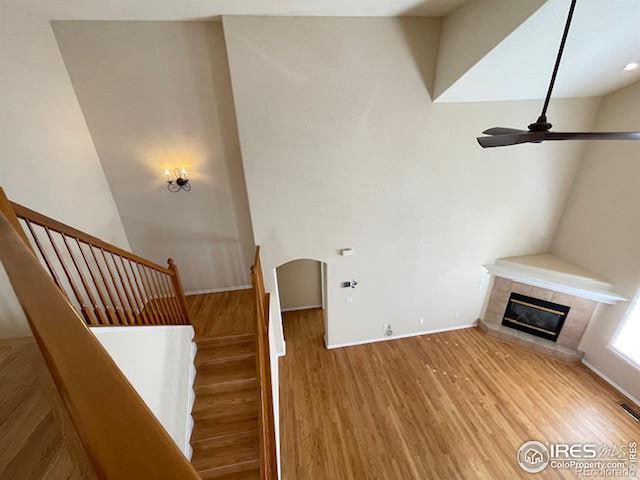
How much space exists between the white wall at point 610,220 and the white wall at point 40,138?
23.6 feet

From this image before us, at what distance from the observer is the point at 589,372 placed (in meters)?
4.32

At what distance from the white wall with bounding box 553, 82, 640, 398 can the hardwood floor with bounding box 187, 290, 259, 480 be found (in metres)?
5.44

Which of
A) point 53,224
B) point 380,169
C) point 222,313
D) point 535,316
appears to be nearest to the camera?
point 53,224

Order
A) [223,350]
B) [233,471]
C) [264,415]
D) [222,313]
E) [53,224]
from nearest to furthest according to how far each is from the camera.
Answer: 1. [53,224]
2. [264,415]
3. [233,471]
4. [223,350]
5. [222,313]

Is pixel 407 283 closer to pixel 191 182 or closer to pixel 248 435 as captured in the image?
pixel 248 435

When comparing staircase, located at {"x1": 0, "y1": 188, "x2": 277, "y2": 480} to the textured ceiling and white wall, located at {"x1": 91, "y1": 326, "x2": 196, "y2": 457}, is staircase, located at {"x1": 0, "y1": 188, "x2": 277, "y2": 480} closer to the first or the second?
white wall, located at {"x1": 91, "y1": 326, "x2": 196, "y2": 457}

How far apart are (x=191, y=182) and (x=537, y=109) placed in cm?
525

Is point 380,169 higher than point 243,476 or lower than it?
higher

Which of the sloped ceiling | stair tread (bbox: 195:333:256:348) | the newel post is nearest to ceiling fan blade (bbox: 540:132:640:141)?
the sloped ceiling

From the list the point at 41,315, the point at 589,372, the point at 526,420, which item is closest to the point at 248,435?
the point at 41,315

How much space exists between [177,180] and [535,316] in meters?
6.59

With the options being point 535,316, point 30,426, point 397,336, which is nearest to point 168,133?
point 30,426

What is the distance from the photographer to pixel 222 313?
393cm

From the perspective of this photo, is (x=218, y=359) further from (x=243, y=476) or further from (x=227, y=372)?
(x=243, y=476)
